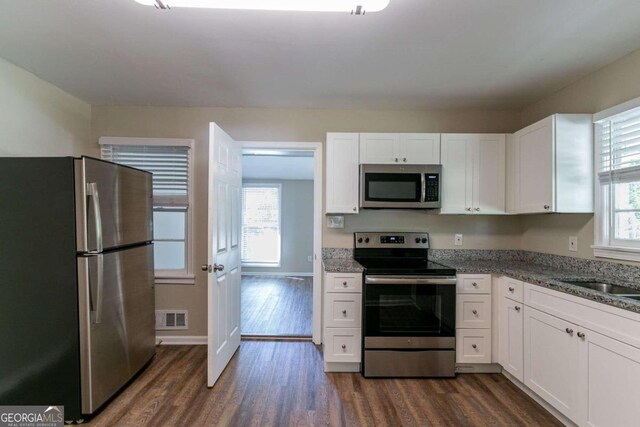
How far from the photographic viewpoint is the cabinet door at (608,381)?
1489 millimetres

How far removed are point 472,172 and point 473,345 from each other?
5.00ft

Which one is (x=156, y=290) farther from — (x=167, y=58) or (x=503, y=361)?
(x=503, y=361)

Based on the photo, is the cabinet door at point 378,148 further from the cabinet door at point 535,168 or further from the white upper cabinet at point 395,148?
the cabinet door at point 535,168

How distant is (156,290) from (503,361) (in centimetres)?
323

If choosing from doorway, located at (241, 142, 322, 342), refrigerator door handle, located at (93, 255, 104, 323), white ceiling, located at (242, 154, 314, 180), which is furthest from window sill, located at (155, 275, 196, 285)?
doorway, located at (241, 142, 322, 342)

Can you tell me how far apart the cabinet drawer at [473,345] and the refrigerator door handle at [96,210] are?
2.75m

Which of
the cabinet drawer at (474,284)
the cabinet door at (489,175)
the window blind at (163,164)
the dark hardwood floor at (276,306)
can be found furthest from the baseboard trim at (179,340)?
the cabinet door at (489,175)

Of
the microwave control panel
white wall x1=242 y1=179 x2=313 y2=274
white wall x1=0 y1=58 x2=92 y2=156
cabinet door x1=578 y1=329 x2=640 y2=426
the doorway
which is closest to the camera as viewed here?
cabinet door x1=578 y1=329 x2=640 y2=426

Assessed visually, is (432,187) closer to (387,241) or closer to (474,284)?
(387,241)

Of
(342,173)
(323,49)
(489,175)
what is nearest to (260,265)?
(342,173)

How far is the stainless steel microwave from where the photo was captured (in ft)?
9.06

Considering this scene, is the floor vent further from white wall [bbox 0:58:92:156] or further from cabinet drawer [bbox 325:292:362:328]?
white wall [bbox 0:58:92:156]

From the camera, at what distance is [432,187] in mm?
2750

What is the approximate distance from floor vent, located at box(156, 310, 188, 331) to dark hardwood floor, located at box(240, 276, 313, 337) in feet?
2.24
